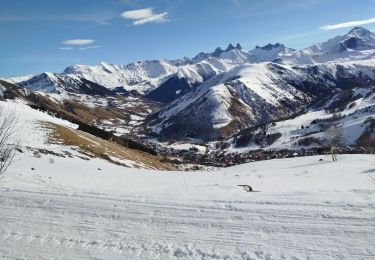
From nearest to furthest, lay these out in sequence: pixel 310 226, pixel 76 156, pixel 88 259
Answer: pixel 88 259 < pixel 310 226 < pixel 76 156

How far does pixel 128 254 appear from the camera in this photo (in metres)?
16.2

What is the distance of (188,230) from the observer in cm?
1803

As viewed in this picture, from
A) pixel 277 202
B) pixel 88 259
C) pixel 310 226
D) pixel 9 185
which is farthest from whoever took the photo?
pixel 9 185

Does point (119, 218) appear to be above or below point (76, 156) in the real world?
above

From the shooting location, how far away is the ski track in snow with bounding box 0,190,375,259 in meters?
15.6

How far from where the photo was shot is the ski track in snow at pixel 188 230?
15570 millimetres

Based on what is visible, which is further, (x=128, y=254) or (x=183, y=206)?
(x=183, y=206)

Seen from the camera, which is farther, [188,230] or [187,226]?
[187,226]

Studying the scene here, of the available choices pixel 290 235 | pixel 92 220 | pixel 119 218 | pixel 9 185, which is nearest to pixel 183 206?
pixel 119 218

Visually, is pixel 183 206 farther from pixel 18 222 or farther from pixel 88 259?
pixel 18 222

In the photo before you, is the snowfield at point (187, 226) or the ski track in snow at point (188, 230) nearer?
the ski track in snow at point (188, 230)

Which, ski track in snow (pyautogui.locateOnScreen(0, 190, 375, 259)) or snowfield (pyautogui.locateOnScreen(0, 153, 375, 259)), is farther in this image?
snowfield (pyautogui.locateOnScreen(0, 153, 375, 259))

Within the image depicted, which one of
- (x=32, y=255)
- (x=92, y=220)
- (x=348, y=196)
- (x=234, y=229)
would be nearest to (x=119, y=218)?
(x=92, y=220)

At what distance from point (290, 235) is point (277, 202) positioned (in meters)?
3.73
